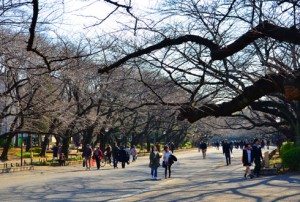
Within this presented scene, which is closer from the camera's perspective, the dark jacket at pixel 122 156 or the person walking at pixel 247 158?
the person walking at pixel 247 158

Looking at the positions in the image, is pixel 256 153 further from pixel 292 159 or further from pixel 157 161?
pixel 157 161

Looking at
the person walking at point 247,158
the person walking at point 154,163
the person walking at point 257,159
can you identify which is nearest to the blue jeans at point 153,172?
the person walking at point 154,163

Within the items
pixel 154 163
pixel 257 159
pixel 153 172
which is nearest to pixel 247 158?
pixel 257 159

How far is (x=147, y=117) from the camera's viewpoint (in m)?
59.7

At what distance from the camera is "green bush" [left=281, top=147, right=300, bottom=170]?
2166 centimetres

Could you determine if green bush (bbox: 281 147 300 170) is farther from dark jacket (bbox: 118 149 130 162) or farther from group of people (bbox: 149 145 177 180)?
dark jacket (bbox: 118 149 130 162)

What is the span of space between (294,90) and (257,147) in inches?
702

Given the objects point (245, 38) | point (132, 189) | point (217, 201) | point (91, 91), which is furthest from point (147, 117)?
point (245, 38)

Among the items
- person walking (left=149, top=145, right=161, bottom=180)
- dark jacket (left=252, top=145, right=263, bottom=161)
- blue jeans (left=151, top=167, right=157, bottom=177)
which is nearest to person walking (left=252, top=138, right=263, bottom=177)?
dark jacket (left=252, top=145, right=263, bottom=161)

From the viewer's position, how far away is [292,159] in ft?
71.9

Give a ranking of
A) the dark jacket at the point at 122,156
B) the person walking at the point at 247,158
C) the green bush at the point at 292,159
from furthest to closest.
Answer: the dark jacket at the point at 122,156 → the green bush at the point at 292,159 → the person walking at the point at 247,158

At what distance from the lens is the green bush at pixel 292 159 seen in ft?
71.1

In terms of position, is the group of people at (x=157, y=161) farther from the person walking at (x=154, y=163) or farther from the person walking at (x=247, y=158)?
the person walking at (x=247, y=158)

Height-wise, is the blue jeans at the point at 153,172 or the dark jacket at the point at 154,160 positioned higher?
the dark jacket at the point at 154,160
